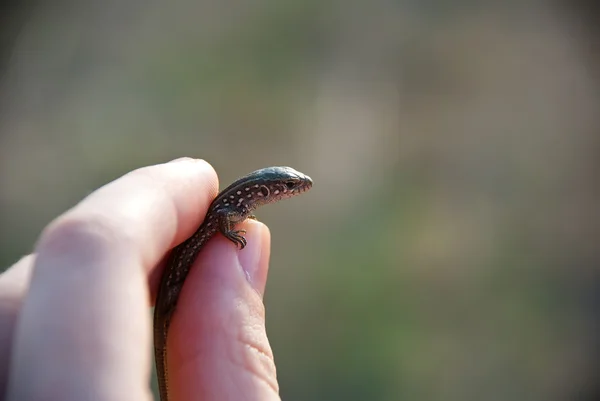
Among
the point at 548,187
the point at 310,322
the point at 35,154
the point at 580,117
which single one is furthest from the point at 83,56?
the point at 580,117

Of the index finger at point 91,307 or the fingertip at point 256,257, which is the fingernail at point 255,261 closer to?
the fingertip at point 256,257

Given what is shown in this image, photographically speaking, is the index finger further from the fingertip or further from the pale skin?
the fingertip

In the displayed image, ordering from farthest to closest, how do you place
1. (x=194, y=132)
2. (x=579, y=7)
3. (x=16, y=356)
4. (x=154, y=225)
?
(x=579, y=7) < (x=194, y=132) < (x=154, y=225) < (x=16, y=356)

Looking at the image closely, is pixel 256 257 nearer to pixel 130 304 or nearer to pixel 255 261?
pixel 255 261

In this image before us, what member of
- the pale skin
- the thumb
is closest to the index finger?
the pale skin

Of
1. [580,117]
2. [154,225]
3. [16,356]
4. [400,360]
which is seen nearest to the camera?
[16,356]

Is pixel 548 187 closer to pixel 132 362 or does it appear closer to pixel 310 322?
pixel 310 322
